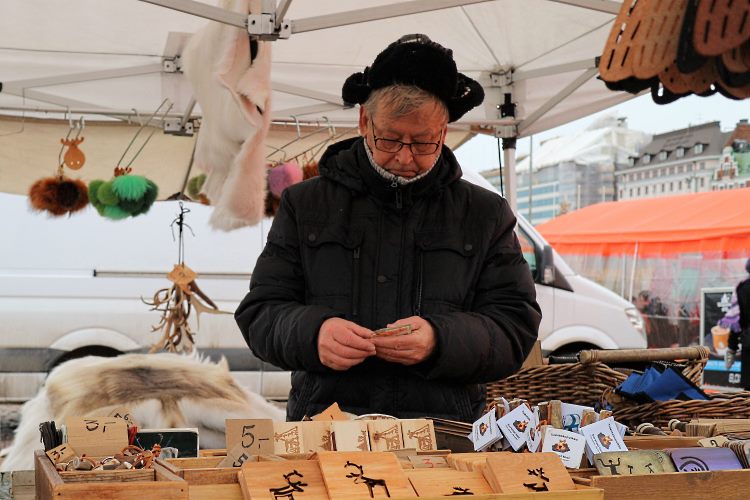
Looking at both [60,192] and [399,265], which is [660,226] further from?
[399,265]

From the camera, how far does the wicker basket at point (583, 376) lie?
2555 mm

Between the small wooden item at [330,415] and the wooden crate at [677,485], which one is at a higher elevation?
the small wooden item at [330,415]

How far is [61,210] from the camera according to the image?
448 cm

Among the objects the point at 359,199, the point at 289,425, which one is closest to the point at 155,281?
the point at 359,199

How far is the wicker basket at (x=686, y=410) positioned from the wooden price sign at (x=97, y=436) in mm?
1247

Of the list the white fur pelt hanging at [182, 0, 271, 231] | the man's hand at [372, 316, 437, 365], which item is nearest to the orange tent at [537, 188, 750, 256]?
the white fur pelt hanging at [182, 0, 271, 231]

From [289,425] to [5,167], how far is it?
3.70 metres

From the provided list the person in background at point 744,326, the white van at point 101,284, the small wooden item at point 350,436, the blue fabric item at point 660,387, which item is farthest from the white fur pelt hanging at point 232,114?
the person in background at point 744,326

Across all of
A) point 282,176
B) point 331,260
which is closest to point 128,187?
point 282,176

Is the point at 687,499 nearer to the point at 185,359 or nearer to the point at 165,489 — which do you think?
the point at 165,489

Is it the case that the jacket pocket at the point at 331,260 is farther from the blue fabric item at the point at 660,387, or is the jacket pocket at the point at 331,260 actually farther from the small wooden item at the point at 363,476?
the blue fabric item at the point at 660,387

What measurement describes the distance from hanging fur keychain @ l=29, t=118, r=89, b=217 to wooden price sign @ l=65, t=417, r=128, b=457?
342 cm

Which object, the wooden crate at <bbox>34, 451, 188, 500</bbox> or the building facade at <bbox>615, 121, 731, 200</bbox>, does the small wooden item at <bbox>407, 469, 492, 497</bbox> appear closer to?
the wooden crate at <bbox>34, 451, 188, 500</bbox>

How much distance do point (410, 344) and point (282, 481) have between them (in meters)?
0.59
